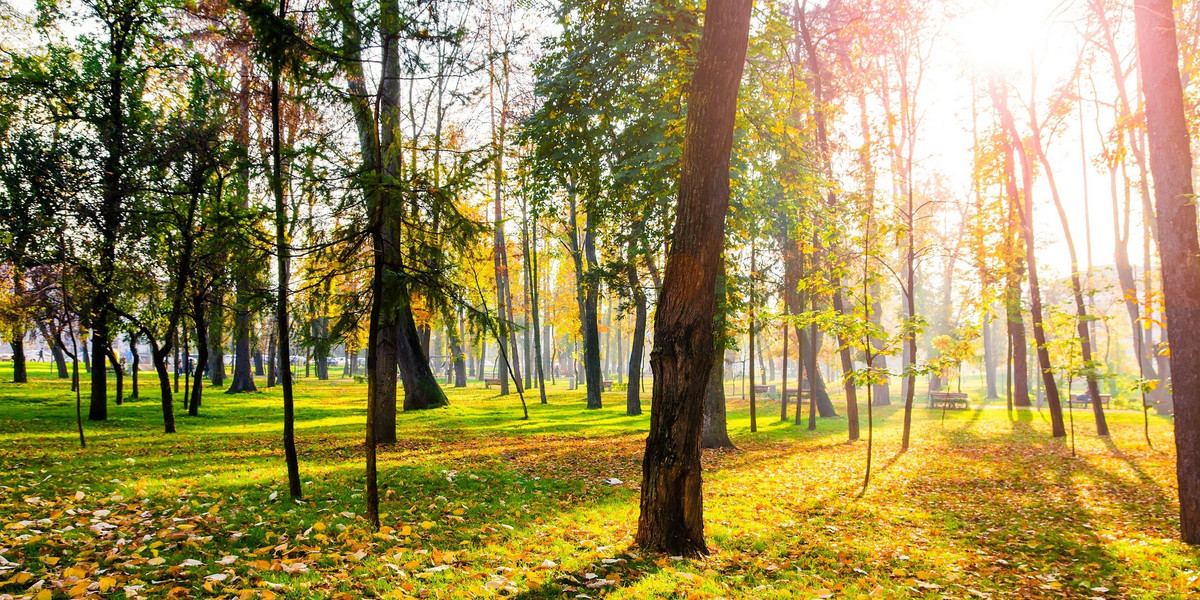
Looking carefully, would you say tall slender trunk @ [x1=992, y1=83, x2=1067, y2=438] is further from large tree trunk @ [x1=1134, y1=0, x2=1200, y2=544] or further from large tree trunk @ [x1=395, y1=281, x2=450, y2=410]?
large tree trunk @ [x1=395, y1=281, x2=450, y2=410]

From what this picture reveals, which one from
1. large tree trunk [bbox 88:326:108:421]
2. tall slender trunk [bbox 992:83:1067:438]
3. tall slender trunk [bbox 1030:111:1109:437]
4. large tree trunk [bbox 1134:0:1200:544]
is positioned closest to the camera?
large tree trunk [bbox 1134:0:1200:544]

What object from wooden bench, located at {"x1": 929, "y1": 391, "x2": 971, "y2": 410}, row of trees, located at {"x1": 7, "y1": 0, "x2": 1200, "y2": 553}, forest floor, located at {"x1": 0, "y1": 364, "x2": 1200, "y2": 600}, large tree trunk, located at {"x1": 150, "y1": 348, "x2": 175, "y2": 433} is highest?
row of trees, located at {"x1": 7, "y1": 0, "x2": 1200, "y2": 553}

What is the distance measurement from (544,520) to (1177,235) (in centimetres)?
734

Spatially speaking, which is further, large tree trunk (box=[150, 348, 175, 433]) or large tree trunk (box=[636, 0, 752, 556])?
large tree trunk (box=[150, 348, 175, 433])

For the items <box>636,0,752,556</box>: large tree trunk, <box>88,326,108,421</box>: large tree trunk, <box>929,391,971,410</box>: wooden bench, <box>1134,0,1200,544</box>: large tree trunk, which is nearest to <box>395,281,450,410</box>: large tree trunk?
<box>88,326,108,421</box>: large tree trunk

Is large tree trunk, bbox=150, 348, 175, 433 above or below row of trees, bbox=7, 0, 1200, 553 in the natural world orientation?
below

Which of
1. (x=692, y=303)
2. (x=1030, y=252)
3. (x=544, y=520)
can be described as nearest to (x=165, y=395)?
(x=544, y=520)

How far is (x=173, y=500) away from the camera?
655 cm

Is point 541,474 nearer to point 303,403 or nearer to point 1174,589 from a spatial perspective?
point 1174,589

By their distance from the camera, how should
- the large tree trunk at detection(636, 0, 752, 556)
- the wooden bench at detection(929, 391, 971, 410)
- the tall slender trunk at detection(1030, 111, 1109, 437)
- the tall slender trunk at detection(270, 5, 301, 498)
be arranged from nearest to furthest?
the large tree trunk at detection(636, 0, 752, 556), the tall slender trunk at detection(270, 5, 301, 498), the tall slender trunk at detection(1030, 111, 1109, 437), the wooden bench at detection(929, 391, 971, 410)

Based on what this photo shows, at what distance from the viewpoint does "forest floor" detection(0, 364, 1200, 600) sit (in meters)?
4.59

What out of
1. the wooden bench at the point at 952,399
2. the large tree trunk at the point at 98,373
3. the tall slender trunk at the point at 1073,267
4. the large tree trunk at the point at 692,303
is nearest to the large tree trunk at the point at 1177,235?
the large tree trunk at the point at 692,303

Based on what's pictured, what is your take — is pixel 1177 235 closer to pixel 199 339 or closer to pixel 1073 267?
pixel 1073 267

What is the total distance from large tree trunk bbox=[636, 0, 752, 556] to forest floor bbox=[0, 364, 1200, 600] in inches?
17.3
